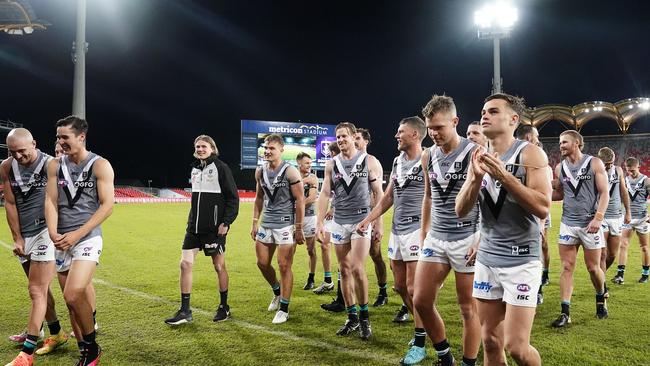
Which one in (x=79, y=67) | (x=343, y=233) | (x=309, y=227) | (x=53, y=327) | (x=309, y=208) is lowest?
(x=53, y=327)

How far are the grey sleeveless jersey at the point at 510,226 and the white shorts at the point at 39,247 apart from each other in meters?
4.31

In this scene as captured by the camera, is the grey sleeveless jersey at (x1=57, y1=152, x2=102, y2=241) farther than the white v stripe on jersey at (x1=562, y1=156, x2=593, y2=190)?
No

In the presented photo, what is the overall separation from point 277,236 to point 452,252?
3.01 m

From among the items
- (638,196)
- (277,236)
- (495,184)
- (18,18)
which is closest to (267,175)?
(277,236)

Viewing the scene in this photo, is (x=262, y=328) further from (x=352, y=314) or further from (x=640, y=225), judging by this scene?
(x=640, y=225)

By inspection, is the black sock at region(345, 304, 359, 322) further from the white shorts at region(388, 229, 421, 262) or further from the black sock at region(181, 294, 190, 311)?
the black sock at region(181, 294, 190, 311)

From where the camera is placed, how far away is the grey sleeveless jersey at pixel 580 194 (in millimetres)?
6508

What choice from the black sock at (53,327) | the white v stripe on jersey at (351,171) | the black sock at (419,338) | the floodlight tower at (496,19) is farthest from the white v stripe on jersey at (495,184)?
the floodlight tower at (496,19)

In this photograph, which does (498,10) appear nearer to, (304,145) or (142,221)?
(142,221)

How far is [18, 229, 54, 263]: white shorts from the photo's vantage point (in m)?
5.20

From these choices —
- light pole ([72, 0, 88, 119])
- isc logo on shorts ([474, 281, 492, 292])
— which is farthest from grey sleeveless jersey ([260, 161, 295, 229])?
light pole ([72, 0, 88, 119])

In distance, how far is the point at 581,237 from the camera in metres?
6.46

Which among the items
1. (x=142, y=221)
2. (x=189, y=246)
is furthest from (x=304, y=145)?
(x=189, y=246)

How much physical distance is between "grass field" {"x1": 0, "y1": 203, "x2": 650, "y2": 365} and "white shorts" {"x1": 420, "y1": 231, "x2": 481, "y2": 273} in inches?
45.4
